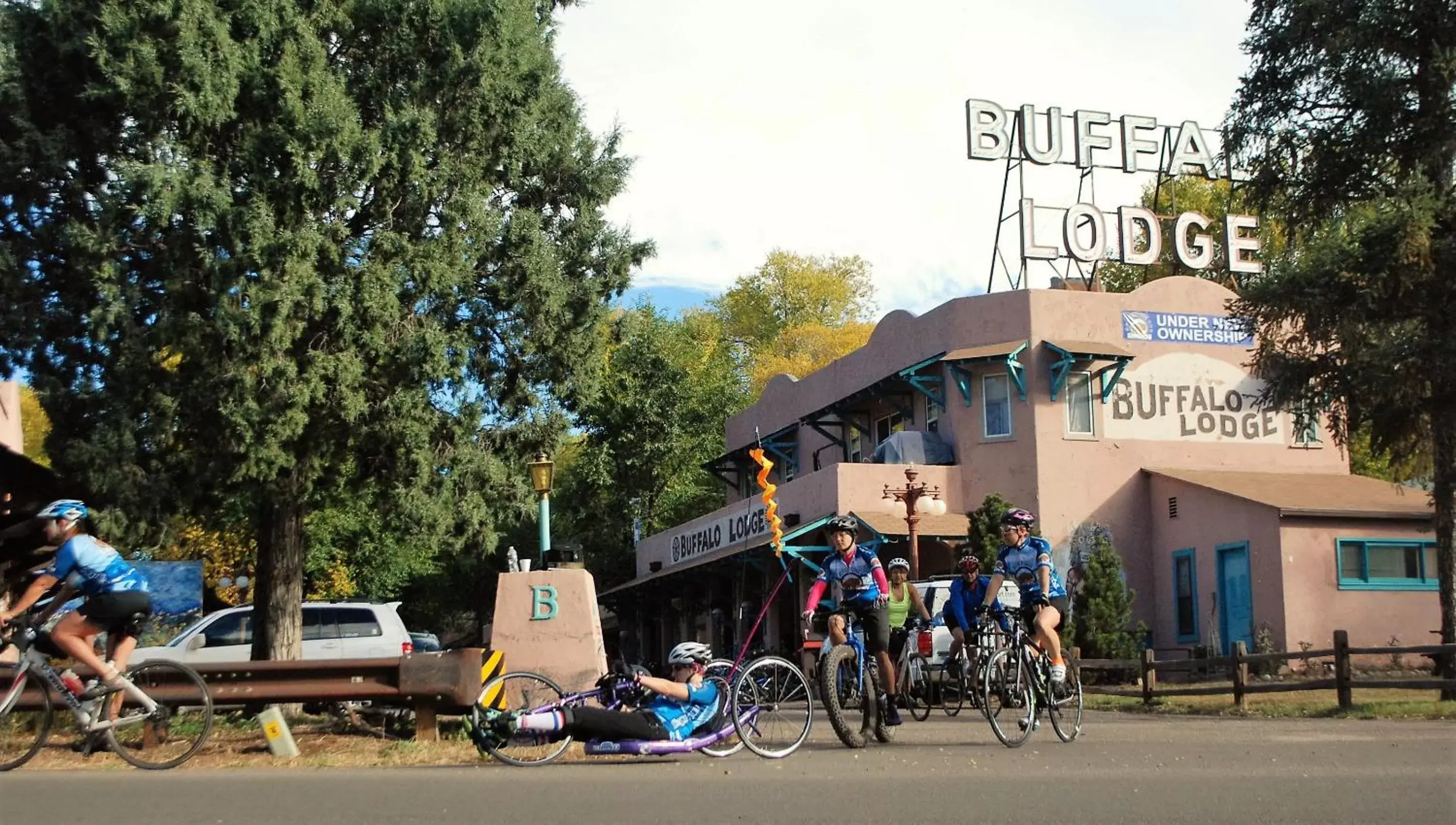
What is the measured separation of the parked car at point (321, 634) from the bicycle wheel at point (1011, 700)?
13.8 meters

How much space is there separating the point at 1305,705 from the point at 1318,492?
403 inches

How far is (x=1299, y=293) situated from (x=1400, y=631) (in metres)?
10.0

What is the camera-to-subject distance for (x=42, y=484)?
1805 centimetres

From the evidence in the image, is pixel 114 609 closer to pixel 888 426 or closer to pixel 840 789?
pixel 840 789

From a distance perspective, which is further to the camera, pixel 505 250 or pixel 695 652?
pixel 505 250

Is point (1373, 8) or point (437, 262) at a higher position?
point (1373, 8)

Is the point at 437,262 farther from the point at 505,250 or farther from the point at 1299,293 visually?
the point at 1299,293

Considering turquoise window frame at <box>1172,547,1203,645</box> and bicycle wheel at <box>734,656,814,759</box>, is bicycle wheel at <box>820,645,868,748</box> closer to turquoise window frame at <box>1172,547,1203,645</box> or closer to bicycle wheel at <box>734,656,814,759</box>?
bicycle wheel at <box>734,656,814,759</box>

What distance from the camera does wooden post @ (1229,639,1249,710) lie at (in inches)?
768

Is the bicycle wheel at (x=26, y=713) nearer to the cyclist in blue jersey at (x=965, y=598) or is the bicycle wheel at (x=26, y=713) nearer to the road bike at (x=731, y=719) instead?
the road bike at (x=731, y=719)

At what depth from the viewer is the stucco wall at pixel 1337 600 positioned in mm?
26203

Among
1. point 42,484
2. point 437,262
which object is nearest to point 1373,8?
point 437,262

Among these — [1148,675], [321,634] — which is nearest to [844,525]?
[1148,675]

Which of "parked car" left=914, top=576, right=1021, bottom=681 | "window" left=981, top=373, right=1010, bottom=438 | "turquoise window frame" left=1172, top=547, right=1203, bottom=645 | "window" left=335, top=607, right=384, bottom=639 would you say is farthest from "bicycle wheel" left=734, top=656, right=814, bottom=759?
"window" left=981, top=373, right=1010, bottom=438
